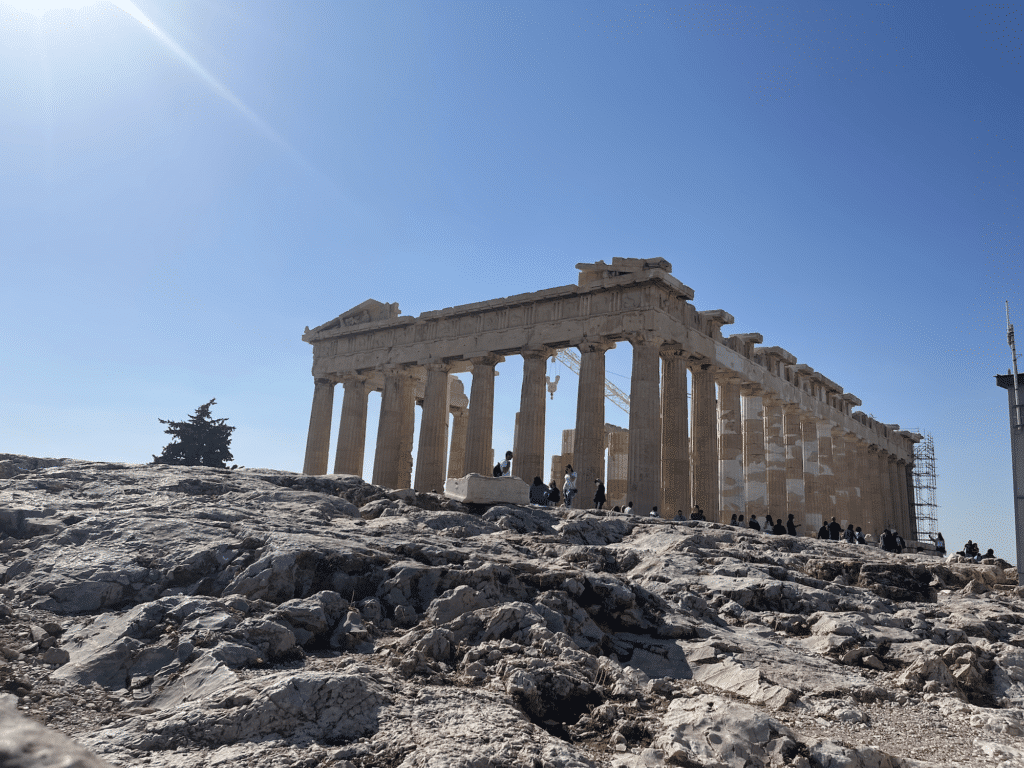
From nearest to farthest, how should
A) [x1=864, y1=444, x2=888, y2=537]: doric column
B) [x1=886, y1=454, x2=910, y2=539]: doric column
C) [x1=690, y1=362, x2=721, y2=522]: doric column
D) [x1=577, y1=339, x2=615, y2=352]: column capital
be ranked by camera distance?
[x1=577, y1=339, x2=615, y2=352]: column capital
[x1=690, y1=362, x2=721, y2=522]: doric column
[x1=864, y1=444, x2=888, y2=537]: doric column
[x1=886, y1=454, x2=910, y2=539]: doric column

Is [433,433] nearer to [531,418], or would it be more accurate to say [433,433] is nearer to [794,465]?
[531,418]

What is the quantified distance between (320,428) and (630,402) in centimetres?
1783

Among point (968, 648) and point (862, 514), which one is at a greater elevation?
point (862, 514)

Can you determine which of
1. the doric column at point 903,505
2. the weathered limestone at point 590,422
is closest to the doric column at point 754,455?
the weathered limestone at point 590,422

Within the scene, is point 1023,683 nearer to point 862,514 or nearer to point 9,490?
point 9,490

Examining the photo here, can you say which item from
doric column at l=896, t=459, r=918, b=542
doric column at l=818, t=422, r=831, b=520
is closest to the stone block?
doric column at l=818, t=422, r=831, b=520

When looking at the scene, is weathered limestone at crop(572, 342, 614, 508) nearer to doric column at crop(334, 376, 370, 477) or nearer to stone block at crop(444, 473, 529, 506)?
stone block at crop(444, 473, 529, 506)

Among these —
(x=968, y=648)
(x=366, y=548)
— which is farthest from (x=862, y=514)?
(x=366, y=548)

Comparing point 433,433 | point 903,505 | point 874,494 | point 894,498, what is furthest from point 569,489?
point 903,505

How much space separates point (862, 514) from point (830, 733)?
38925 millimetres

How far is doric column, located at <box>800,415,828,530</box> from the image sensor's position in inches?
1395

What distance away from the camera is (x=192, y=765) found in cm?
552

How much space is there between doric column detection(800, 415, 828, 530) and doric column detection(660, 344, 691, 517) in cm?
1024

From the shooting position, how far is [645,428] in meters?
25.8
